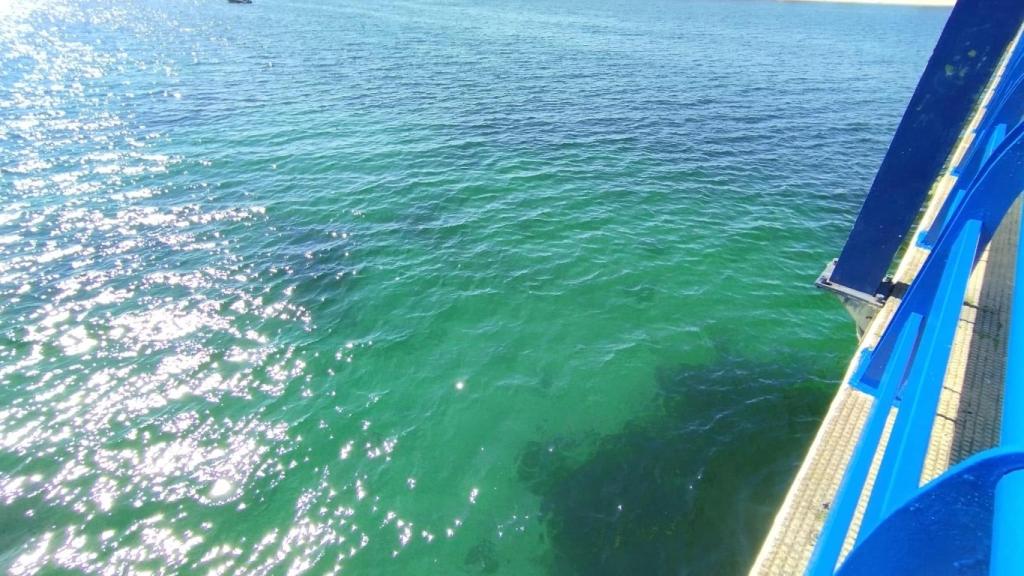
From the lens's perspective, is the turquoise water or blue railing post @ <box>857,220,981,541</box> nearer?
blue railing post @ <box>857,220,981,541</box>

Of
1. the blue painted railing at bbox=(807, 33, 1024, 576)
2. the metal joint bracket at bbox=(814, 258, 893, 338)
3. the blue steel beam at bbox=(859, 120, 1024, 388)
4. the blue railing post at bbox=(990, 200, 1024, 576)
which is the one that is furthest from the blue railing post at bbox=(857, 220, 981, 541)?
the metal joint bracket at bbox=(814, 258, 893, 338)

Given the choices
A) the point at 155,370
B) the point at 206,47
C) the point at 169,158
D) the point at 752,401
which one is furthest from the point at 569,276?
the point at 206,47

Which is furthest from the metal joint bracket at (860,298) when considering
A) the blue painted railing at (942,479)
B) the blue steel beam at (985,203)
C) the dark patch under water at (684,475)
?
the blue painted railing at (942,479)

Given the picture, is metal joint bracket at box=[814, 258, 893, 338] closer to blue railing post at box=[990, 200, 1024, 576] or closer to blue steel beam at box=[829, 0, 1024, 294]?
blue steel beam at box=[829, 0, 1024, 294]

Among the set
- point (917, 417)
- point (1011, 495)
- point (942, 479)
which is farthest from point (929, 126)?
point (1011, 495)

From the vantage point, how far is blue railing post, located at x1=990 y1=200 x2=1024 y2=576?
151 cm

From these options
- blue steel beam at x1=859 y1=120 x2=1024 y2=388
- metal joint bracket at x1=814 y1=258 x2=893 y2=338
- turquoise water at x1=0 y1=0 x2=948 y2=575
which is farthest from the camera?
metal joint bracket at x1=814 y1=258 x2=893 y2=338

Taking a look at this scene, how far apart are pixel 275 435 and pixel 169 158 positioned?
19.9 meters

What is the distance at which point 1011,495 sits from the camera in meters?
1.71

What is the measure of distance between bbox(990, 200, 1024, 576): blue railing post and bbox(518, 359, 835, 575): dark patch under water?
344 inches

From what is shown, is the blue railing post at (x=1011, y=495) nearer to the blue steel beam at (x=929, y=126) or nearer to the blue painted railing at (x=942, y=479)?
the blue painted railing at (x=942, y=479)

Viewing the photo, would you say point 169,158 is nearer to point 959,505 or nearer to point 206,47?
point 959,505

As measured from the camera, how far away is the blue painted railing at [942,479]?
180 centimetres

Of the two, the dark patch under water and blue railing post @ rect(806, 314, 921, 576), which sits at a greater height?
blue railing post @ rect(806, 314, 921, 576)
